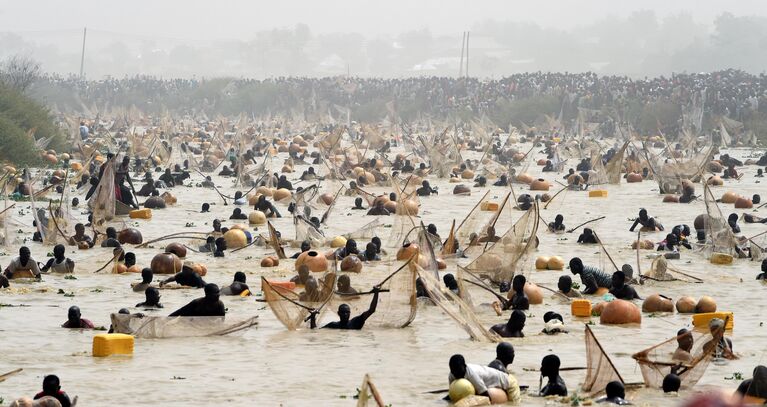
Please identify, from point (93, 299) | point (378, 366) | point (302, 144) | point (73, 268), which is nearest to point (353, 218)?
point (73, 268)

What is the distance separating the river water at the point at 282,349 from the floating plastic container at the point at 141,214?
5554mm

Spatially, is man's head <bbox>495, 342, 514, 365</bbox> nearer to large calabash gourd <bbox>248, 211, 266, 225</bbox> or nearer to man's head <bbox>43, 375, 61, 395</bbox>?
man's head <bbox>43, 375, 61, 395</bbox>

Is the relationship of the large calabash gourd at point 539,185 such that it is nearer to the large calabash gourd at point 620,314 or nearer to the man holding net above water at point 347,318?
the large calabash gourd at point 620,314

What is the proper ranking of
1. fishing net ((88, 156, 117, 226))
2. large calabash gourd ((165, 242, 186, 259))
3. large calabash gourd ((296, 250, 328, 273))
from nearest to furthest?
1. large calabash gourd ((296, 250, 328, 273))
2. large calabash gourd ((165, 242, 186, 259))
3. fishing net ((88, 156, 117, 226))

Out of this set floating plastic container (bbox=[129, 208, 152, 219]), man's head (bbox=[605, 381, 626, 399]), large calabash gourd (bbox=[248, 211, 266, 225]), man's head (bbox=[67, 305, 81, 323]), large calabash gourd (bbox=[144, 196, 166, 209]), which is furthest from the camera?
large calabash gourd (bbox=[144, 196, 166, 209])

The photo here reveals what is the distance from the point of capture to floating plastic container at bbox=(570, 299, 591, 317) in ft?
56.3

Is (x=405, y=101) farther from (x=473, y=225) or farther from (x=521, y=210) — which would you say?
(x=473, y=225)

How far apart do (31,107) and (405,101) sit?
4085cm

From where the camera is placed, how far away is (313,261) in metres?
20.5

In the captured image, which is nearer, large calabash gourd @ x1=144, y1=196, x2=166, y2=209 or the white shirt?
the white shirt

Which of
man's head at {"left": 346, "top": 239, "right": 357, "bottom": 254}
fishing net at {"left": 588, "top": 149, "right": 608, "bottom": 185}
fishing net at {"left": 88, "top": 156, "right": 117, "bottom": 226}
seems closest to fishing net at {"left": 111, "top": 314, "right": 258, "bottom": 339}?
man's head at {"left": 346, "top": 239, "right": 357, "bottom": 254}

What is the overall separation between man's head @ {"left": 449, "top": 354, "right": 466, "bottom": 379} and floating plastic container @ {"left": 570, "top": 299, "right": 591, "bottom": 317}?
497cm

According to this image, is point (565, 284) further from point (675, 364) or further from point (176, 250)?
point (176, 250)

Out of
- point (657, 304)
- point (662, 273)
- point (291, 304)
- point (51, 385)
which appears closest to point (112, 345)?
point (291, 304)
